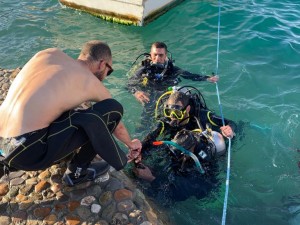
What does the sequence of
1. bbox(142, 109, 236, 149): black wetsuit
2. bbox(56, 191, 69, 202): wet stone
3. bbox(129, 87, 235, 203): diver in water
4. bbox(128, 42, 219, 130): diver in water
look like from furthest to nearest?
bbox(128, 42, 219, 130): diver in water → bbox(142, 109, 236, 149): black wetsuit → bbox(129, 87, 235, 203): diver in water → bbox(56, 191, 69, 202): wet stone

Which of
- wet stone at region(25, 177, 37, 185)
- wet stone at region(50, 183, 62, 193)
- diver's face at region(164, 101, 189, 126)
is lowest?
wet stone at region(25, 177, 37, 185)

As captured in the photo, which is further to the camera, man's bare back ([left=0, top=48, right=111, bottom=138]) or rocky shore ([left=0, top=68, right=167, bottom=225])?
rocky shore ([left=0, top=68, right=167, bottom=225])

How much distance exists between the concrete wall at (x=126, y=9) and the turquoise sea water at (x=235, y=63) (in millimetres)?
162

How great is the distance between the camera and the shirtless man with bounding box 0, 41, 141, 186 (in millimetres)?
2842

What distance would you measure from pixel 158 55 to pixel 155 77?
37 centimetres

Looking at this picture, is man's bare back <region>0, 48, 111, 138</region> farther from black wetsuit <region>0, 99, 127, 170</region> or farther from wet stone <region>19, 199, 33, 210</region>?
wet stone <region>19, 199, 33, 210</region>

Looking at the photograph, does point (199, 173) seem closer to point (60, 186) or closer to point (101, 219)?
point (101, 219)

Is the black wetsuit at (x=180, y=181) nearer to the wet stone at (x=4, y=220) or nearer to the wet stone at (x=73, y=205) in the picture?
the wet stone at (x=73, y=205)

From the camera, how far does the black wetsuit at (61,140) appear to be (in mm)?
2879

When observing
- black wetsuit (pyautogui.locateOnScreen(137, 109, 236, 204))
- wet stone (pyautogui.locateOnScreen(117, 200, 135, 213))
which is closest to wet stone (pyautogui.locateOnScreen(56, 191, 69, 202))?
wet stone (pyautogui.locateOnScreen(117, 200, 135, 213))

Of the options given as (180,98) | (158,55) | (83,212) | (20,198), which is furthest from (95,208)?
(158,55)

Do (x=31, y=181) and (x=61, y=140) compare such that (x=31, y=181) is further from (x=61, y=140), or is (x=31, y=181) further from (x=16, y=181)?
(x=61, y=140)

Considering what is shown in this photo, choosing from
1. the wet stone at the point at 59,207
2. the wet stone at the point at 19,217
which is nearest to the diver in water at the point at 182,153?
the wet stone at the point at 59,207

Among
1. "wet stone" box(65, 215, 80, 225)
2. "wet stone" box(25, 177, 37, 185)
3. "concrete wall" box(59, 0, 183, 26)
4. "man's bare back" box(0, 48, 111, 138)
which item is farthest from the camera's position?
"concrete wall" box(59, 0, 183, 26)
